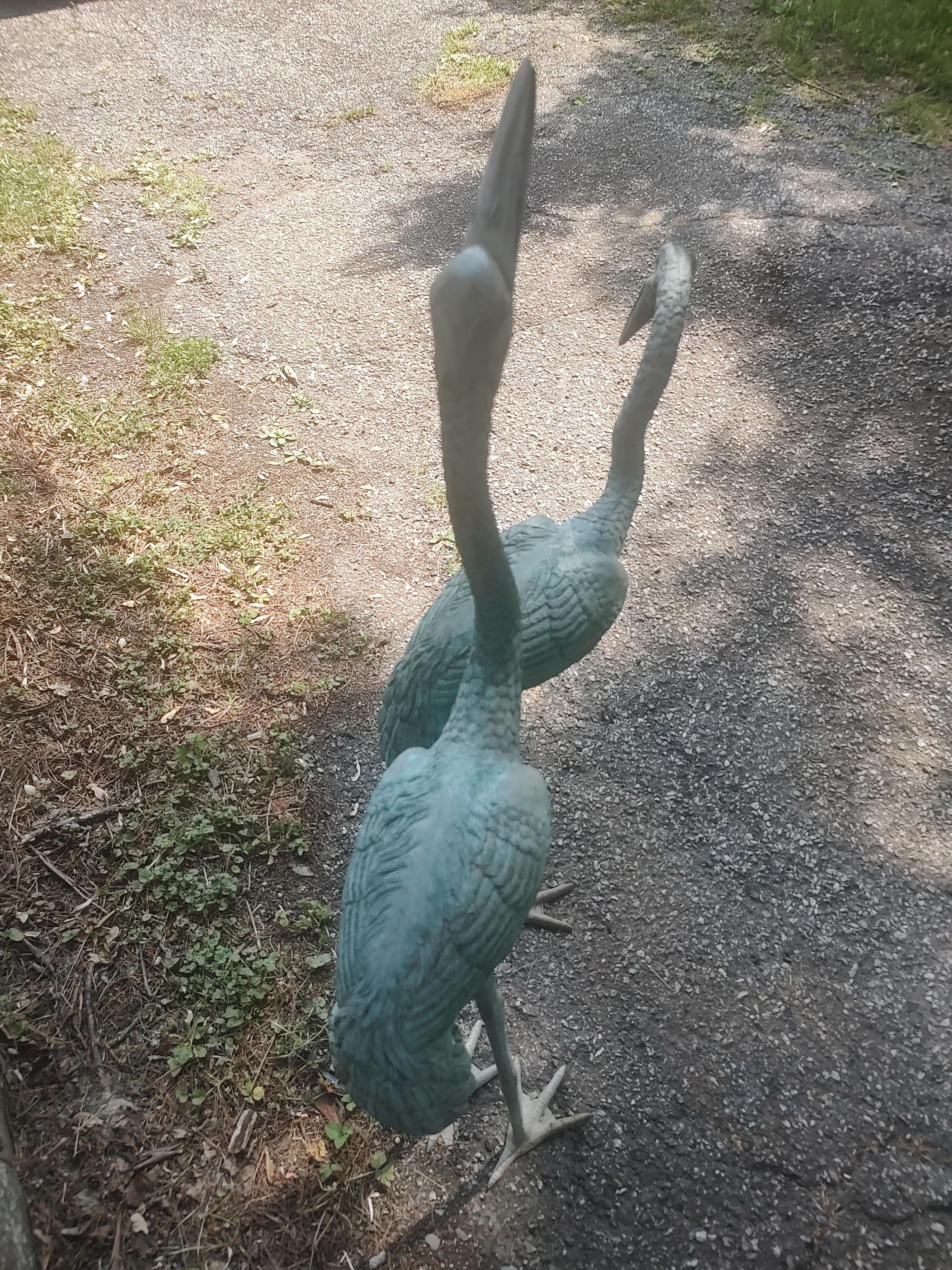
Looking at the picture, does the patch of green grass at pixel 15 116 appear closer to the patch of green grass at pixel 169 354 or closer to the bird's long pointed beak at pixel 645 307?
the patch of green grass at pixel 169 354

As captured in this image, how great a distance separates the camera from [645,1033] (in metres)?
2.46

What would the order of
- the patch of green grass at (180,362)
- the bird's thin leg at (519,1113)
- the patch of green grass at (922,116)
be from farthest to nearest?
the patch of green grass at (922,116) → the patch of green grass at (180,362) → the bird's thin leg at (519,1113)

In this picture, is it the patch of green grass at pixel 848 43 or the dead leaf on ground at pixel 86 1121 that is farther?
the patch of green grass at pixel 848 43

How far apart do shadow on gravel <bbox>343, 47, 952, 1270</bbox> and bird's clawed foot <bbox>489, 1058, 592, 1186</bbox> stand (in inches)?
2.4

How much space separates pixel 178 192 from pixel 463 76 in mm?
2406

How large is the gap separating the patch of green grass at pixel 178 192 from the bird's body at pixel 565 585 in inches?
165

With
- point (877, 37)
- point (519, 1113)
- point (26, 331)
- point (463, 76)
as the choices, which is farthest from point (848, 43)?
point (519, 1113)

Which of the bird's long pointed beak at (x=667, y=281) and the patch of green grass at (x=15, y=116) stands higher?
the patch of green grass at (x=15, y=116)

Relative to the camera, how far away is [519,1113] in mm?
2137

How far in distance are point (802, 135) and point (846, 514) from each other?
3372mm

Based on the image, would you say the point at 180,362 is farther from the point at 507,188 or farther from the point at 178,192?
the point at 507,188

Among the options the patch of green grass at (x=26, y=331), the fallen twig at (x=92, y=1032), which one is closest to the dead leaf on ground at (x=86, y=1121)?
the fallen twig at (x=92, y=1032)

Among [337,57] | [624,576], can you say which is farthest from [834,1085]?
[337,57]

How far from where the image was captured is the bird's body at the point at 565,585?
201 cm
